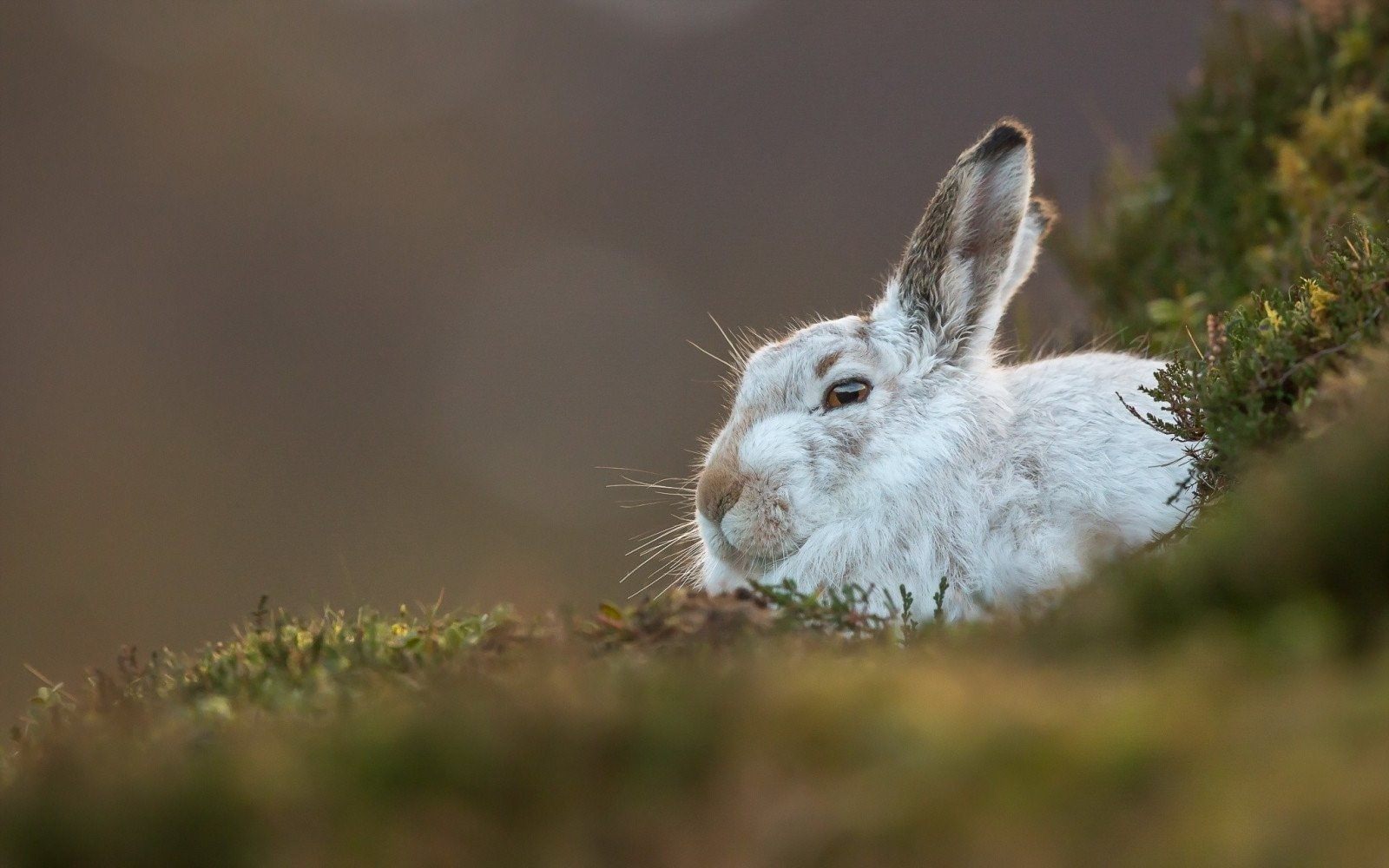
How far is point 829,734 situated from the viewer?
175 centimetres

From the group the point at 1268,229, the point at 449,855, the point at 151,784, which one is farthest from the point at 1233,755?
the point at 1268,229

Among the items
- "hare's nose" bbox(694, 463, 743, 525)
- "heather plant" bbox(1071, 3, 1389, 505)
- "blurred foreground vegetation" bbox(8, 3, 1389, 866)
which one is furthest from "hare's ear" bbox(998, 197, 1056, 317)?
"blurred foreground vegetation" bbox(8, 3, 1389, 866)

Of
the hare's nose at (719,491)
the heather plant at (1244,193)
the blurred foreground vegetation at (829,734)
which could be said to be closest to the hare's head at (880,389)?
the hare's nose at (719,491)

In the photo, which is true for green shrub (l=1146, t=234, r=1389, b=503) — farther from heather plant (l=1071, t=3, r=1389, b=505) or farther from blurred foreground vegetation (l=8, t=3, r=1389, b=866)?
blurred foreground vegetation (l=8, t=3, r=1389, b=866)

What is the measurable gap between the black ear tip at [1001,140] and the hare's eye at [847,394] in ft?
4.10

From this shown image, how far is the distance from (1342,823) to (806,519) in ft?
12.7

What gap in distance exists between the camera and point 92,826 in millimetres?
1788

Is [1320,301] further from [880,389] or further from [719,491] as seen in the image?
[719,491]

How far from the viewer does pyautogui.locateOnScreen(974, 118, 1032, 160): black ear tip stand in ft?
18.5

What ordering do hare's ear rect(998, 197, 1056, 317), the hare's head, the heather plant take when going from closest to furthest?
1. the heather plant
2. the hare's head
3. hare's ear rect(998, 197, 1056, 317)

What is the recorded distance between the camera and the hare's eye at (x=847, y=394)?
18.9ft

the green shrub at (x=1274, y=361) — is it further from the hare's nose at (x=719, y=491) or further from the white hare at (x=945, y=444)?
the hare's nose at (x=719, y=491)

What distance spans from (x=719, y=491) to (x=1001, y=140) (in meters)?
2.21

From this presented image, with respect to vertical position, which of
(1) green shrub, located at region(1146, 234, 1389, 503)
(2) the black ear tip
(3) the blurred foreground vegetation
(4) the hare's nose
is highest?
(2) the black ear tip
